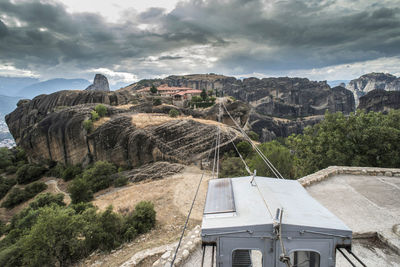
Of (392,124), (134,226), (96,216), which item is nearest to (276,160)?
(392,124)

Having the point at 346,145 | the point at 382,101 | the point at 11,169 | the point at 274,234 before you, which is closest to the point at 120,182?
the point at 346,145

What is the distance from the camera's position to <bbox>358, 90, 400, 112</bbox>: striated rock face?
306 feet

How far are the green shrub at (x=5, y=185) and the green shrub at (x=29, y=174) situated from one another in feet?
3.57

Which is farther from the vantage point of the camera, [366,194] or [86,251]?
[86,251]

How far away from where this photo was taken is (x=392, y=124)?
17000 mm

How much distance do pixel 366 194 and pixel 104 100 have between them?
59.6m

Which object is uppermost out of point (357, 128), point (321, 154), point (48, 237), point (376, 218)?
point (357, 128)

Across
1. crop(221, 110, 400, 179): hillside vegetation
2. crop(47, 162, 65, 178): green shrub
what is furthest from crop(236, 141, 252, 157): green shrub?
crop(47, 162, 65, 178): green shrub

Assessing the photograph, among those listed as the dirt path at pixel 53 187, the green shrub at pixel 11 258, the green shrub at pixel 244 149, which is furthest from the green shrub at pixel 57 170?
the green shrub at pixel 244 149

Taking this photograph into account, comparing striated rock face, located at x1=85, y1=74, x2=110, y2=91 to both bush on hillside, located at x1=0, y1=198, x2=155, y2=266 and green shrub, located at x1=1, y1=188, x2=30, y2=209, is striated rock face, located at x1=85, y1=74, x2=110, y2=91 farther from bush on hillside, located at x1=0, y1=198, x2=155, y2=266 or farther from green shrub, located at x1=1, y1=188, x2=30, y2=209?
bush on hillside, located at x1=0, y1=198, x2=155, y2=266

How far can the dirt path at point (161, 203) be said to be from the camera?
40.2 ft

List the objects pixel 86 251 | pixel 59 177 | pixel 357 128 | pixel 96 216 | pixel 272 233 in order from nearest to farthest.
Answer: pixel 272 233 → pixel 86 251 → pixel 96 216 → pixel 357 128 → pixel 59 177

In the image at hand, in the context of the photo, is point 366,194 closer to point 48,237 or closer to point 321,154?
point 321,154

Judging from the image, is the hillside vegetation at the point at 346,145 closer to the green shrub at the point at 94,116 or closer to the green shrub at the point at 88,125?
the green shrub at the point at 88,125
